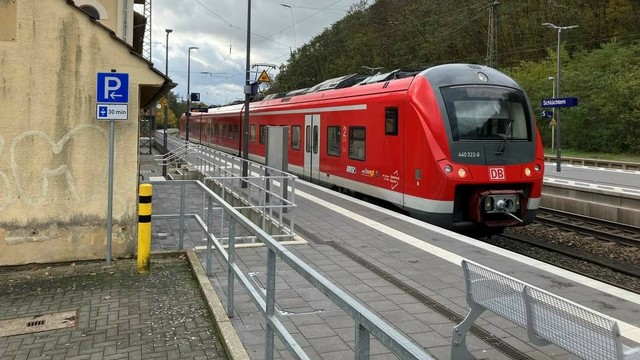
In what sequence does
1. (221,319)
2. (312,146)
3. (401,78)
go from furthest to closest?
1. (312,146)
2. (401,78)
3. (221,319)

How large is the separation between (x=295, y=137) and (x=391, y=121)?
Result: 6654 millimetres

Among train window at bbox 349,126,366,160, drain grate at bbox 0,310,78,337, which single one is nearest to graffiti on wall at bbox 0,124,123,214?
drain grate at bbox 0,310,78,337

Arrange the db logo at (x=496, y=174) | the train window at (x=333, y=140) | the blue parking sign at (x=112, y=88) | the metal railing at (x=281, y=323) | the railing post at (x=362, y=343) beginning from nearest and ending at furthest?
the metal railing at (x=281, y=323), the railing post at (x=362, y=343), the blue parking sign at (x=112, y=88), the db logo at (x=496, y=174), the train window at (x=333, y=140)

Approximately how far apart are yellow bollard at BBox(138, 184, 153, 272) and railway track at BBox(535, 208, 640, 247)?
8.83 m

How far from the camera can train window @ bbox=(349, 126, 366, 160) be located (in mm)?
11409

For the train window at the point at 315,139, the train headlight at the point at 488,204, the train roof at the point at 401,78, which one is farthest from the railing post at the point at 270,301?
the train window at the point at 315,139

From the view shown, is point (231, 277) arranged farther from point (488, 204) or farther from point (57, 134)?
point (488, 204)

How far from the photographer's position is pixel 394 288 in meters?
5.63

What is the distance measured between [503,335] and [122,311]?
348 cm

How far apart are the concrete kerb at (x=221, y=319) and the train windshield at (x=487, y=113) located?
4.97m

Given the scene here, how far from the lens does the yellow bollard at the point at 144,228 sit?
20.6ft

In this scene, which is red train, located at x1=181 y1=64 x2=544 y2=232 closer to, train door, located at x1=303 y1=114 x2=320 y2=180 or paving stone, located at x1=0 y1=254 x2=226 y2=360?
train door, located at x1=303 y1=114 x2=320 y2=180

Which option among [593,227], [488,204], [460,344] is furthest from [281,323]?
[593,227]

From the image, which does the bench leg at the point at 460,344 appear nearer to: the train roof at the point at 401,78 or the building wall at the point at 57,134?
the building wall at the point at 57,134
